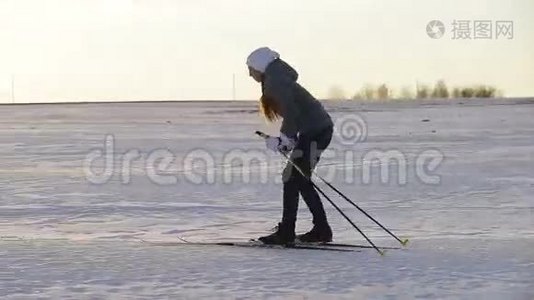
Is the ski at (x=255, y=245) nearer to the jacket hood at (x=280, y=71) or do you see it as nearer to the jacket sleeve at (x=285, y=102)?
the jacket sleeve at (x=285, y=102)

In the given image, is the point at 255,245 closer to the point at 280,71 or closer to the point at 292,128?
the point at 292,128

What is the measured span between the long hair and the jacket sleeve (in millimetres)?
31

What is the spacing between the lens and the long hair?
6.29 metres

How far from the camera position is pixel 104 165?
14.8m

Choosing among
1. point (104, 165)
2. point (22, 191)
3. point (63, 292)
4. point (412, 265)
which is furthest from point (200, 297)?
point (104, 165)

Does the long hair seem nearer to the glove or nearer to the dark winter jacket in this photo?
the dark winter jacket

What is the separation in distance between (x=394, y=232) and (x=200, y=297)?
8.90 ft

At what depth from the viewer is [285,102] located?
6.22 m

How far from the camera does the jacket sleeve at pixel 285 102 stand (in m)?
6.21

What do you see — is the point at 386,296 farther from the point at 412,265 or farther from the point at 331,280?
the point at 412,265

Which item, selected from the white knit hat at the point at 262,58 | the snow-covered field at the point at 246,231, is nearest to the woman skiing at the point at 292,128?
the white knit hat at the point at 262,58

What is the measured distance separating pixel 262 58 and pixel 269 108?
1.07 ft

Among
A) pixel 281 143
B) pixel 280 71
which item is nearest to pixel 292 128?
pixel 281 143

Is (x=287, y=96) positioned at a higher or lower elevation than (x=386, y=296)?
higher
